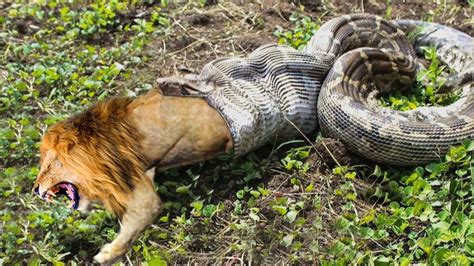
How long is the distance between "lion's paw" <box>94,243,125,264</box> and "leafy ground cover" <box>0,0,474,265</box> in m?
0.08

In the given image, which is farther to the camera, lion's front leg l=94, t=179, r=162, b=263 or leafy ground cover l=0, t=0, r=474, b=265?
leafy ground cover l=0, t=0, r=474, b=265

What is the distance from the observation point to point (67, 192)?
4180 millimetres

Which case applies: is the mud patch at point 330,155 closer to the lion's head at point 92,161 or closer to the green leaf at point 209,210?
the green leaf at point 209,210

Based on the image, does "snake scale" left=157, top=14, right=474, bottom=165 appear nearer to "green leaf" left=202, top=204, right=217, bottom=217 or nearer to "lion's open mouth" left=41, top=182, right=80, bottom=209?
"green leaf" left=202, top=204, right=217, bottom=217

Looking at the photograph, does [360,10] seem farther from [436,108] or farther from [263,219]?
[263,219]

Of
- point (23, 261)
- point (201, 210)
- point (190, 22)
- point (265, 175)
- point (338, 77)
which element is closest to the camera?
point (23, 261)

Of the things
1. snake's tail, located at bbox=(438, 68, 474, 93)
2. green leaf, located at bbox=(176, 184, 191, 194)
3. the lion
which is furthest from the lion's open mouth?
snake's tail, located at bbox=(438, 68, 474, 93)

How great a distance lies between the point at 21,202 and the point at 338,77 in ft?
8.21

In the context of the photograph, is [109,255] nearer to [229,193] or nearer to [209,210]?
[209,210]

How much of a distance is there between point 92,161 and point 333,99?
6.13 feet

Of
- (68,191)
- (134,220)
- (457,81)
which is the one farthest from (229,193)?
(457,81)

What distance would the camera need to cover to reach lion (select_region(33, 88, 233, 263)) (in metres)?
4.13

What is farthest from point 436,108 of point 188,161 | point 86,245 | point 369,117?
point 86,245

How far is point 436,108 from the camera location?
5383 mm
